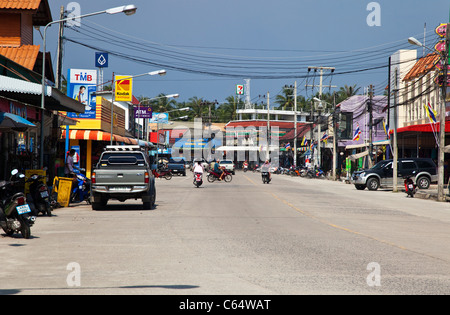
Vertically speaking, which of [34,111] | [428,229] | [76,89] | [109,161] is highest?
[76,89]

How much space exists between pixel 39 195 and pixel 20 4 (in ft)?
47.6

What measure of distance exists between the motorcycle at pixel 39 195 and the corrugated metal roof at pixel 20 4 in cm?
1345

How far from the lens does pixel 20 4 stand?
92.4 ft

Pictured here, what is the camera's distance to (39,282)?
25.3 ft

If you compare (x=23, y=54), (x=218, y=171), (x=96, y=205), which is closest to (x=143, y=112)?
(x=218, y=171)

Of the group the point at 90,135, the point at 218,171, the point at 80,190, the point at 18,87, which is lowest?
the point at 80,190

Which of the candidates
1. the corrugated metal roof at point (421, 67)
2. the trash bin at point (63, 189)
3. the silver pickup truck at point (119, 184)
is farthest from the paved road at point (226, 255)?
the corrugated metal roof at point (421, 67)

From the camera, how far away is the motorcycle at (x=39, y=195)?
16859 mm

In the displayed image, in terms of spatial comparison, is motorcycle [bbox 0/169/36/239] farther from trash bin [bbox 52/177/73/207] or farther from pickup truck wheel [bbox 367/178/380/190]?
pickup truck wheel [bbox 367/178/380/190]

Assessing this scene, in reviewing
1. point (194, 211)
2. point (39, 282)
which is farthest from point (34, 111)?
point (39, 282)

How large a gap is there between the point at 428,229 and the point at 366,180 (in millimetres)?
25213

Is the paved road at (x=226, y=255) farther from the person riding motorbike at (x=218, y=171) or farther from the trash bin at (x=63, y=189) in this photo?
the person riding motorbike at (x=218, y=171)

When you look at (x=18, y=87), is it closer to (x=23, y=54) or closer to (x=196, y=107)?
(x=23, y=54)

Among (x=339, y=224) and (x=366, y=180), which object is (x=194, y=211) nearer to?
(x=339, y=224)
